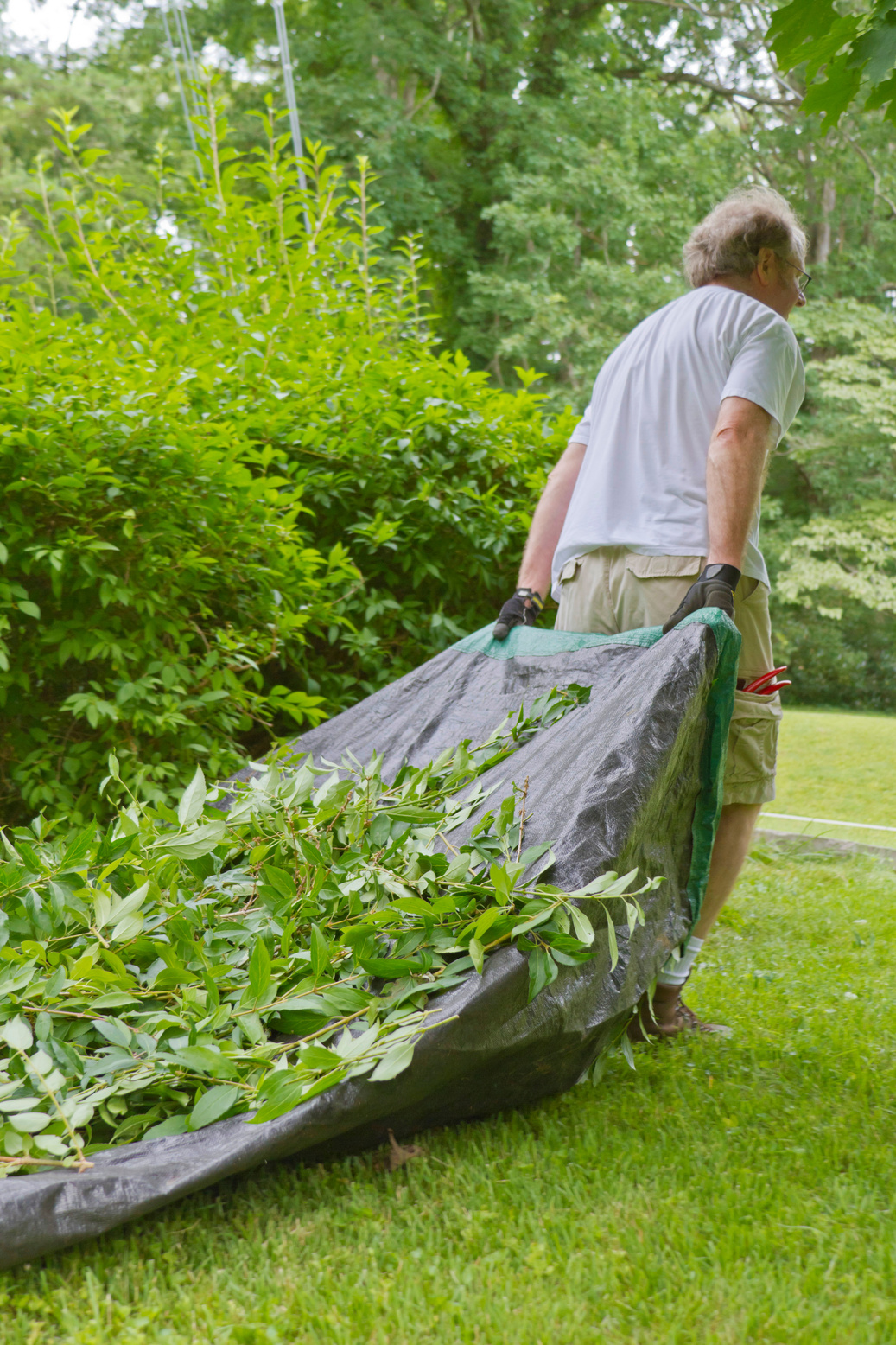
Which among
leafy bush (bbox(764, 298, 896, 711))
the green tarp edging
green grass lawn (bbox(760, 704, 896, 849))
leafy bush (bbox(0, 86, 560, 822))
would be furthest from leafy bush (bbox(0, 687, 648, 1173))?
leafy bush (bbox(764, 298, 896, 711))

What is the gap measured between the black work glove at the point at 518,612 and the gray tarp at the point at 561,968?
0.23 metres

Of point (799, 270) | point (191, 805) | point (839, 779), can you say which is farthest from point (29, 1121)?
point (839, 779)

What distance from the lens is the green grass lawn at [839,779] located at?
17.8 feet

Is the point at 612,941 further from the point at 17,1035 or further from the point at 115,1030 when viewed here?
the point at 17,1035

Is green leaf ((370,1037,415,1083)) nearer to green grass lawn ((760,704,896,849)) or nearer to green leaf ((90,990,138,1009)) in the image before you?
green leaf ((90,990,138,1009))

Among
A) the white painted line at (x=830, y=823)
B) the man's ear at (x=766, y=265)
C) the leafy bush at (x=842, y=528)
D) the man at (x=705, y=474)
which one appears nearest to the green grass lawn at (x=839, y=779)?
the white painted line at (x=830, y=823)

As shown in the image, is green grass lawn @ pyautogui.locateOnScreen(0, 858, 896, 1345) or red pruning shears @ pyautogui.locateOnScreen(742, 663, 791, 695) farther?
red pruning shears @ pyautogui.locateOnScreen(742, 663, 791, 695)

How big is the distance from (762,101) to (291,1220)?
15263 millimetres

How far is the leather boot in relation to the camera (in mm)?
2111

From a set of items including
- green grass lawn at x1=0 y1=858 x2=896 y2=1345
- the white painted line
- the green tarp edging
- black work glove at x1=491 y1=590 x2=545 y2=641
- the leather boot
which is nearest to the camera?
green grass lawn at x1=0 y1=858 x2=896 y2=1345

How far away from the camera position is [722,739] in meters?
1.95

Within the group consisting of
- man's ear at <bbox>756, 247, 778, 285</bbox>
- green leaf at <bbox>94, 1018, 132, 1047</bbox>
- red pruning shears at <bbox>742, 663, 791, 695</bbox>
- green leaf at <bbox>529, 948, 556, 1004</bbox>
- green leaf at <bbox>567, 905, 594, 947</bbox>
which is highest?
man's ear at <bbox>756, 247, 778, 285</bbox>

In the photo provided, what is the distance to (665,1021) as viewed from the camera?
2.14 metres

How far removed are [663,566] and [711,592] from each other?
23cm
